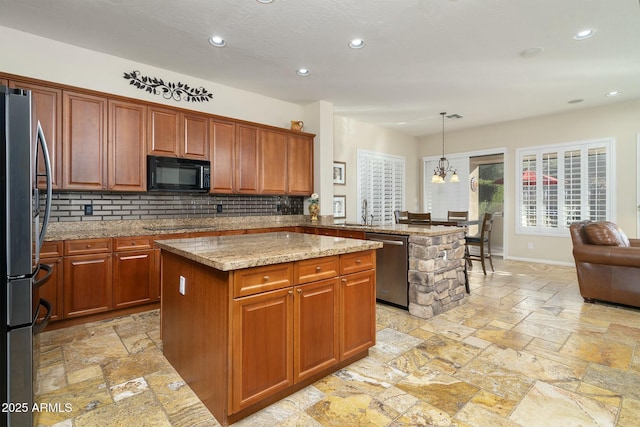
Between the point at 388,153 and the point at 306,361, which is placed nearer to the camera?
the point at 306,361

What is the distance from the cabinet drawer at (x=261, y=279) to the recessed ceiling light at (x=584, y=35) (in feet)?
11.9

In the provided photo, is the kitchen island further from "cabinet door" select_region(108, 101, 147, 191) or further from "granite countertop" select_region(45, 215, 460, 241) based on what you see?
"cabinet door" select_region(108, 101, 147, 191)

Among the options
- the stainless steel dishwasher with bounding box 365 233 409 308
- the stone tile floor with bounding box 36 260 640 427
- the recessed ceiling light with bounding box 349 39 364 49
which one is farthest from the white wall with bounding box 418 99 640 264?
the recessed ceiling light with bounding box 349 39 364 49

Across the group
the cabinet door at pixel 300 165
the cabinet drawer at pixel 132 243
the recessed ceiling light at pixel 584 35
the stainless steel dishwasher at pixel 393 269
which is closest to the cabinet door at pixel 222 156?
the cabinet door at pixel 300 165

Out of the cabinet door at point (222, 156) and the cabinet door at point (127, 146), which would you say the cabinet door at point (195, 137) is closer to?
the cabinet door at point (222, 156)

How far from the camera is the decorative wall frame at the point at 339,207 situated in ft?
19.7

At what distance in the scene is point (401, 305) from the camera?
3580mm

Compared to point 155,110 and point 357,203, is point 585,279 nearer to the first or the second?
point 357,203

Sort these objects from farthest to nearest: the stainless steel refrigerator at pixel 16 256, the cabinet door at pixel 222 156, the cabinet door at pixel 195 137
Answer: the cabinet door at pixel 222 156 → the cabinet door at pixel 195 137 → the stainless steel refrigerator at pixel 16 256

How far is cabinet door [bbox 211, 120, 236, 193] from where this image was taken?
165 inches

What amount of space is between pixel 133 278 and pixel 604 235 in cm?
522

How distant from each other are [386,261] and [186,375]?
2318mm

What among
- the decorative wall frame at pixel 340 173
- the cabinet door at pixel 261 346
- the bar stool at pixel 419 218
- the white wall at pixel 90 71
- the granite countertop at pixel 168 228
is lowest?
the cabinet door at pixel 261 346

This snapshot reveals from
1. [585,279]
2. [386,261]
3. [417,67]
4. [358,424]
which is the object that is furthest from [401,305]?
[417,67]
